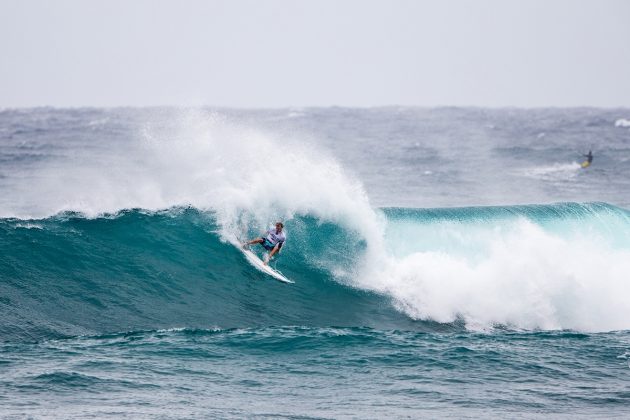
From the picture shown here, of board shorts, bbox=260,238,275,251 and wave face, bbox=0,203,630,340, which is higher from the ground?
board shorts, bbox=260,238,275,251

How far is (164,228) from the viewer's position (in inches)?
758

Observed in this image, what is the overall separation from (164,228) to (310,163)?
13.9 ft

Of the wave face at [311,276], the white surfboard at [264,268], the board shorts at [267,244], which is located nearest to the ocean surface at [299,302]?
the wave face at [311,276]

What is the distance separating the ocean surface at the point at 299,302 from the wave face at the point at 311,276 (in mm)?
51

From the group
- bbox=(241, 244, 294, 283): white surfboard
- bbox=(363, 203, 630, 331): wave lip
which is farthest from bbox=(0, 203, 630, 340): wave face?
bbox=(241, 244, 294, 283): white surfboard

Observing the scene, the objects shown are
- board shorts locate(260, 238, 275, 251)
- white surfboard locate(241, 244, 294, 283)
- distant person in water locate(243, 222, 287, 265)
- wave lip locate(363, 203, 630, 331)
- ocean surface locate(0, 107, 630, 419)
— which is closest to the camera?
ocean surface locate(0, 107, 630, 419)

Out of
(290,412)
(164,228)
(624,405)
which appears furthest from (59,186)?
(624,405)

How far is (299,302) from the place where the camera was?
659 inches

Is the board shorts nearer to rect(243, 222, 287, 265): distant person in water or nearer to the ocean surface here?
rect(243, 222, 287, 265): distant person in water

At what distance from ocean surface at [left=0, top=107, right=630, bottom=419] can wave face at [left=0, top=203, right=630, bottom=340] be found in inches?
2.0

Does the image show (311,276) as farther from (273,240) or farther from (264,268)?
(273,240)

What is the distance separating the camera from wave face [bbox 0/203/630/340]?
50.6ft

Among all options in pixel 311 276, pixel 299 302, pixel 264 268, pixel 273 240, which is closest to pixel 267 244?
pixel 273 240

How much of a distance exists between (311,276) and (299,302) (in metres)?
1.45
